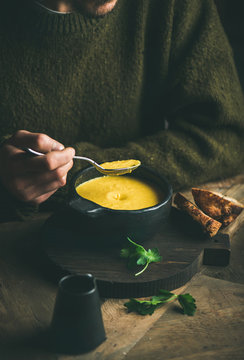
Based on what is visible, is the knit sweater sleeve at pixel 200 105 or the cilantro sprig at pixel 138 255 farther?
the knit sweater sleeve at pixel 200 105

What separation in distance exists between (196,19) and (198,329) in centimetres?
124

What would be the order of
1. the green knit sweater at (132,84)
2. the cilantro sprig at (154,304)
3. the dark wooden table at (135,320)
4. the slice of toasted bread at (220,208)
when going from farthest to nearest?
the green knit sweater at (132,84)
the slice of toasted bread at (220,208)
the cilantro sprig at (154,304)
the dark wooden table at (135,320)

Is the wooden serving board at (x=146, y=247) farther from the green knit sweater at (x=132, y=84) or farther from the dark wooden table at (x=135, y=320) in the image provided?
the green knit sweater at (x=132, y=84)

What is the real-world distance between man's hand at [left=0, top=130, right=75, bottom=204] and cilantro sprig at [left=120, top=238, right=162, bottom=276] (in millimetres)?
261

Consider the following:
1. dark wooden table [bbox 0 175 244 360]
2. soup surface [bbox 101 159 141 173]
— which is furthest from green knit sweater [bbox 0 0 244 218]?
dark wooden table [bbox 0 175 244 360]

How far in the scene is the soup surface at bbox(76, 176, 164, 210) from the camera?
109 centimetres

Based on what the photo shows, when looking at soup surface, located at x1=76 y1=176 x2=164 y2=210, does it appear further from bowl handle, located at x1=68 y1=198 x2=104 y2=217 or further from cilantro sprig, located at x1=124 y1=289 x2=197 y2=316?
cilantro sprig, located at x1=124 y1=289 x2=197 y2=316

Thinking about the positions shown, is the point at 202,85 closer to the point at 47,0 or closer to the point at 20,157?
the point at 47,0

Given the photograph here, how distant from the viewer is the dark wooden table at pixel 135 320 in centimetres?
82

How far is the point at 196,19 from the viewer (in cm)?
167

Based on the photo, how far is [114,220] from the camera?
3.27 ft

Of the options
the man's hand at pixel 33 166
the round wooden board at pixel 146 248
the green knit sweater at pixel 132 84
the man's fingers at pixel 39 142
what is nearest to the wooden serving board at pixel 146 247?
the round wooden board at pixel 146 248

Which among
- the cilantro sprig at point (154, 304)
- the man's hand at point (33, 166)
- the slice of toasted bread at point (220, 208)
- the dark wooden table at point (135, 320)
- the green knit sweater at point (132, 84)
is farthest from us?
the green knit sweater at point (132, 84)

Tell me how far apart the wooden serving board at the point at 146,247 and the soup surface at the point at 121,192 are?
0.09 m
